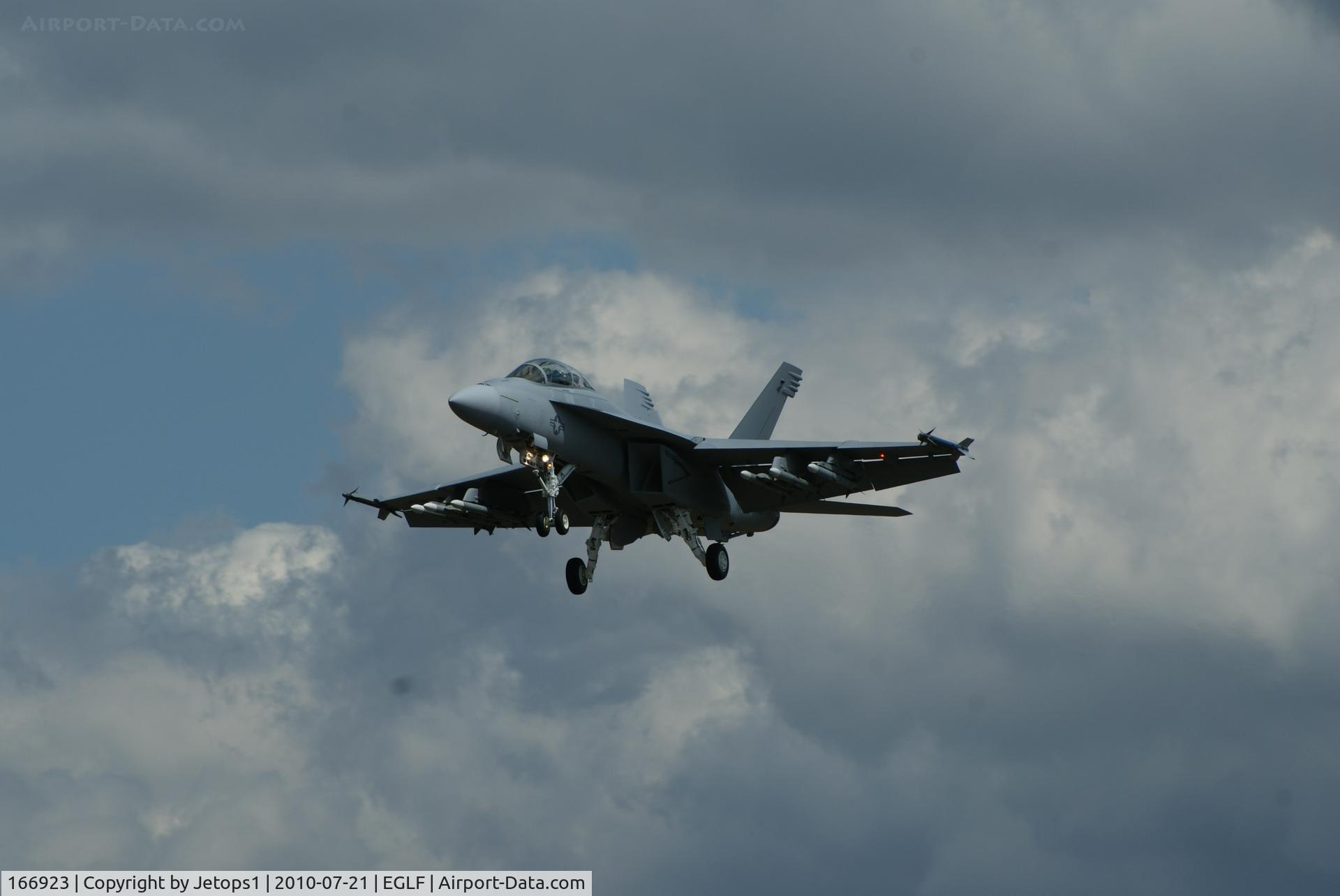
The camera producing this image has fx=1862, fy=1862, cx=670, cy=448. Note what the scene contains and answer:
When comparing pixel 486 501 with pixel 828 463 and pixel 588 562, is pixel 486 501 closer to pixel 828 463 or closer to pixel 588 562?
pixel 588 562

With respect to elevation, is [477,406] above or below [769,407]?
below

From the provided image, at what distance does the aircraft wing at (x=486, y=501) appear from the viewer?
52.1 m

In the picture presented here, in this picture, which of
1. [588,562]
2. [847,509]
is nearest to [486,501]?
[588,562]

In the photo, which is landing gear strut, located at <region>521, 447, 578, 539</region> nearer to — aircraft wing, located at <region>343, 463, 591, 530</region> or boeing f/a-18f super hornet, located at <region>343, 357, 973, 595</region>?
boeing f/a-18f super hornet, located at <region>343, 357, 973, 595</region>

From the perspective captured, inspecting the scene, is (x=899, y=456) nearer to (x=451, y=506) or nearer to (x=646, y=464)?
(x=646, y=464)

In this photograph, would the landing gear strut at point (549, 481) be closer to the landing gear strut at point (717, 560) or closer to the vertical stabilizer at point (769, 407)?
the landing gear strut at point (717, 560)

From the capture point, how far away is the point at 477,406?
42.8 metres

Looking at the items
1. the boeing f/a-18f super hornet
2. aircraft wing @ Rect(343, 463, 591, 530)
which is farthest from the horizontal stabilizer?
aircraft wing @ Rect(343, 463, 591, 530)

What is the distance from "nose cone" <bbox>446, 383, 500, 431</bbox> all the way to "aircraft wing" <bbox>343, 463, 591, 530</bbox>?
809 centimetres

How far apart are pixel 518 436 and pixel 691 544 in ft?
24.1

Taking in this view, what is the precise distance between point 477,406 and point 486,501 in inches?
404

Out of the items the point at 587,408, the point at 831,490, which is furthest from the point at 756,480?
the point at 587,408

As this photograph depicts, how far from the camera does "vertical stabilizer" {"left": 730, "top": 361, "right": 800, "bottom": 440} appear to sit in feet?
176

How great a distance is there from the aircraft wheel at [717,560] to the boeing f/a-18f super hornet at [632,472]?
4 centimetres
